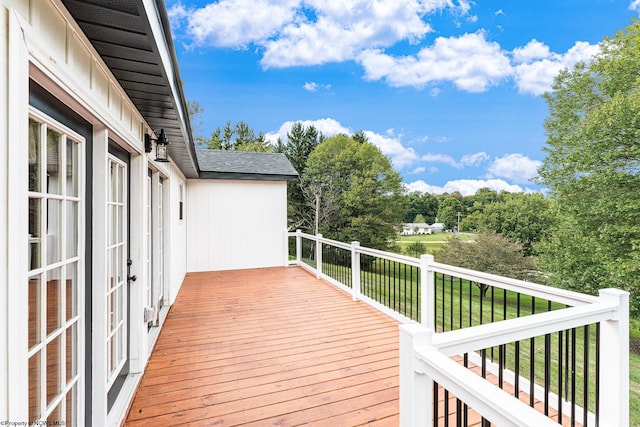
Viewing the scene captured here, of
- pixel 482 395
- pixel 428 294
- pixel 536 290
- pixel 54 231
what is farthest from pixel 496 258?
pixel 54 231

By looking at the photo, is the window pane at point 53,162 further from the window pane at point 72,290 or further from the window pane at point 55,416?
the window pane at point 55,416

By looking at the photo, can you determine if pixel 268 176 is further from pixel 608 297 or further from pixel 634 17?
pixel 634 17

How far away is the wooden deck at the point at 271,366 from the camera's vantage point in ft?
7.38

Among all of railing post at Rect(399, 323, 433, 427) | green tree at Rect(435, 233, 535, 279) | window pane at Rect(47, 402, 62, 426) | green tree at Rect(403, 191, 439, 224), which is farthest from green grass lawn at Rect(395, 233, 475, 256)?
window pane at Rect(47, 402, 62, 426)

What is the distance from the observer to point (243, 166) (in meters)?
8.10

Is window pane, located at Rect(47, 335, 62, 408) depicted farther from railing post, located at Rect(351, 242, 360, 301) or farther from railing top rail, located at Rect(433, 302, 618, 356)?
railing post, located at Rect(351, 242, 360, 301)

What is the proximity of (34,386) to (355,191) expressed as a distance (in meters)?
16.3

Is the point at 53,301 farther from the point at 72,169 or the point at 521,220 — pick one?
the point at 521,220

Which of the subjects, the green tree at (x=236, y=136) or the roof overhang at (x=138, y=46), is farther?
the green tree at (x=236, y=136)

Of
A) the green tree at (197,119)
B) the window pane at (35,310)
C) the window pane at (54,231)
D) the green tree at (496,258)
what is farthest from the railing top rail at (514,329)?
the green tree at (197,119)

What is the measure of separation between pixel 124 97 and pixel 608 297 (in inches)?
129

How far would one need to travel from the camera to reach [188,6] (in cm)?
1752

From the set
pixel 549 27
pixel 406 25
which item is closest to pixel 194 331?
pixel 406 25

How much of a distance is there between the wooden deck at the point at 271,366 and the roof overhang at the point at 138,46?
2.28 meters
